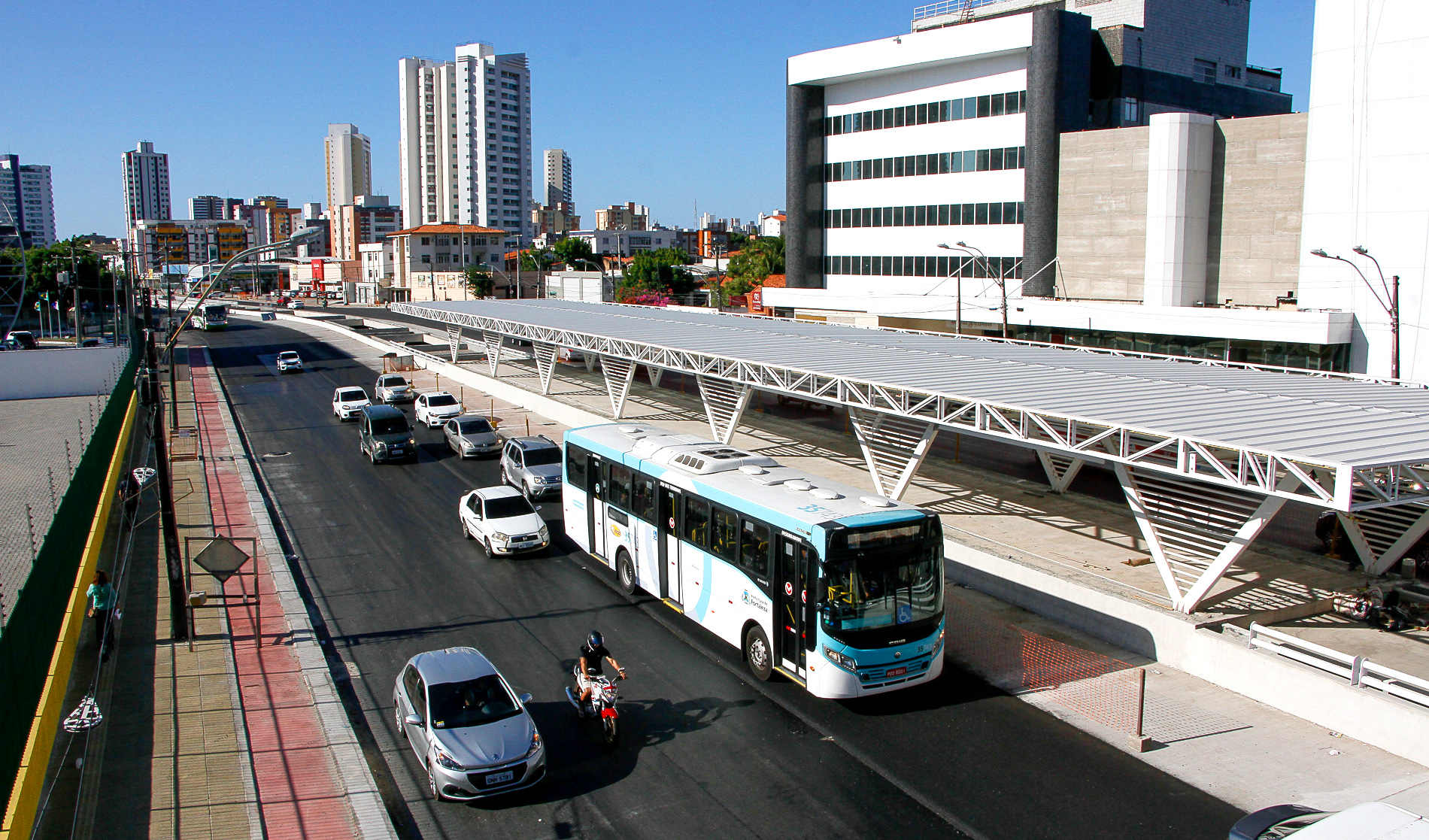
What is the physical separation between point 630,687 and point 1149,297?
39738mm

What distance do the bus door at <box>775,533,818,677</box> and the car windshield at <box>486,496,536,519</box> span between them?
9288 mm

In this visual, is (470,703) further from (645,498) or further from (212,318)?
(212,318)

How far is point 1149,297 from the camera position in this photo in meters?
46.1

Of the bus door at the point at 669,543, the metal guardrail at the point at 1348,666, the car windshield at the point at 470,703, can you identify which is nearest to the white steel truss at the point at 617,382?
the bus door at the point at 669,543

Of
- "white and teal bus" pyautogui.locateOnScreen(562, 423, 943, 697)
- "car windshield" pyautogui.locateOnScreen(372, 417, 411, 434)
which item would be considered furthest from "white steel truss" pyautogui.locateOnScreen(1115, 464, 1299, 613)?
"car windshield" pyautogui.locateOnScreen(372, 417, 411, 434)

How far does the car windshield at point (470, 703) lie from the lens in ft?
38.0

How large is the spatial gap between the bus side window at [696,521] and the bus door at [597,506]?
3.48m

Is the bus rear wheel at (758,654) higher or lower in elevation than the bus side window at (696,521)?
→ lower

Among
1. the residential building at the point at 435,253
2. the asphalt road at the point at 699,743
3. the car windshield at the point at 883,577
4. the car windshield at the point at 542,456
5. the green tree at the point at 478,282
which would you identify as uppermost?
the residential building at the point at 435,253

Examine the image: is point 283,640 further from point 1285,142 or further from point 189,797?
point 1285,142

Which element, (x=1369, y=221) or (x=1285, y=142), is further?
(x=1285, y=142)

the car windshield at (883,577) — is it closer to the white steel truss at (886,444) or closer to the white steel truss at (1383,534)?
the white steel truss at (886,444)

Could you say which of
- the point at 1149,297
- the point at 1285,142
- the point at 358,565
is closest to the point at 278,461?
the point at 358,565

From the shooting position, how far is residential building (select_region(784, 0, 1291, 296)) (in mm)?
50094
